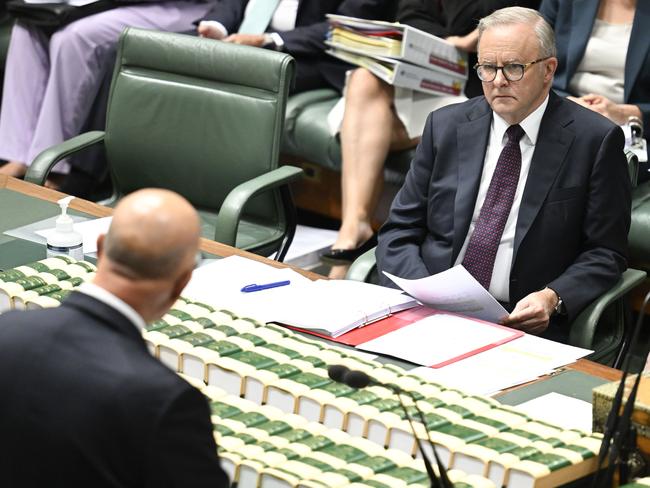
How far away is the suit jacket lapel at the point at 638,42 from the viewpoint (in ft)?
13.4

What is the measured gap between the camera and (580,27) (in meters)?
4.17

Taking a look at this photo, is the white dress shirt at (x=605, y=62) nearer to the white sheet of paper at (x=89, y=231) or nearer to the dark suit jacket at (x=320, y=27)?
the dark suit jacket at (x=320, y=27)

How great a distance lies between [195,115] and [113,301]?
232 centimetres

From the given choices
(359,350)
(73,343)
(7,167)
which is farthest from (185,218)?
(7,167)

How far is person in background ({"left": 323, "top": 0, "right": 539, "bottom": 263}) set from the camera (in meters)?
4.51

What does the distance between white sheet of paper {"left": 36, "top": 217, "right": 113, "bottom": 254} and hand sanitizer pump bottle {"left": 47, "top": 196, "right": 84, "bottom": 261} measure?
1.6 inches

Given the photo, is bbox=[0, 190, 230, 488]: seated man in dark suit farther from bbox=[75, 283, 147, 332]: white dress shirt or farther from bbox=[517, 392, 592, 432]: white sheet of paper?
bbox=[517, 392, 592, 432]: white sheet of paper

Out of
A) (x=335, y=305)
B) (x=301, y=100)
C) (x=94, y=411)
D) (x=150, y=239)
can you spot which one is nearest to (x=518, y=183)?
(x=335, y=305)

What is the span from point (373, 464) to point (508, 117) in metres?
1.39

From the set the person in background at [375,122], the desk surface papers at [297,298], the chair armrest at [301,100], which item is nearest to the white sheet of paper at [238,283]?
the desk surface papers at [297,298]

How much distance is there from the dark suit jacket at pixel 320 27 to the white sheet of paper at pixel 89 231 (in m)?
1.97

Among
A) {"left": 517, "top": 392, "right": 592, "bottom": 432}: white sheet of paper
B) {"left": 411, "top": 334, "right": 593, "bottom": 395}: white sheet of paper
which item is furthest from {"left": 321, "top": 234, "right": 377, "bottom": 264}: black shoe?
{"left": 517, "top": 392, "right": 592, "bottom": 432}: white sheet of paper

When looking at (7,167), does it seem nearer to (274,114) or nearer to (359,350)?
(274,114)

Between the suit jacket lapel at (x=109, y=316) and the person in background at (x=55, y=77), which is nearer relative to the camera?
the suit jacket lapel at (x=109, y=316)
